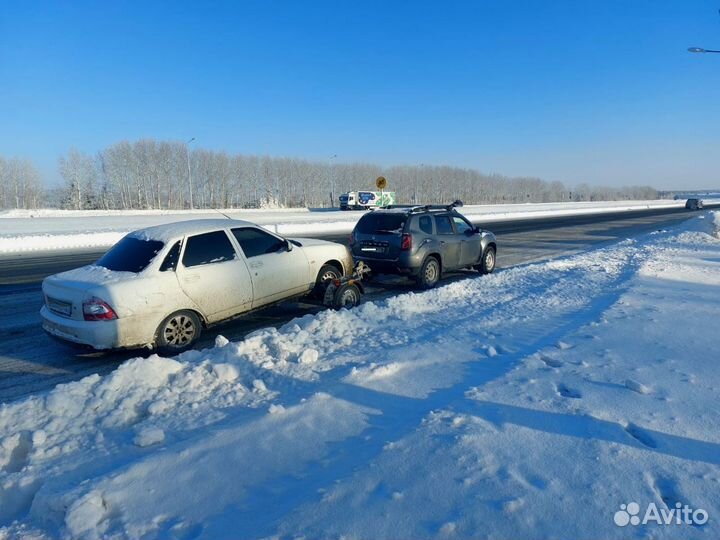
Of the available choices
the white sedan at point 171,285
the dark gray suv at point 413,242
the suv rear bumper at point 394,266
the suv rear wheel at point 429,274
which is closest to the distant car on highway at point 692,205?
the dark gray suv at point 413,242

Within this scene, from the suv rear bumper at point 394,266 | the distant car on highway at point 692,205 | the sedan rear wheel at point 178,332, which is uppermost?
the distant car on highway at point 692,205

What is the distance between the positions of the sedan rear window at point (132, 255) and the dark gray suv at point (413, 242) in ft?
16.2

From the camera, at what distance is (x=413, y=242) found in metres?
9.63

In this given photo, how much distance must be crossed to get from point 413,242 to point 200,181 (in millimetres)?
95624

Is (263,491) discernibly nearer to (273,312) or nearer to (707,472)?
(707,472)

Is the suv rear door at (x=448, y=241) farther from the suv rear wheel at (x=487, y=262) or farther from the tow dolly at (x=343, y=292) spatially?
the tow dolly at (x=343, y=292)

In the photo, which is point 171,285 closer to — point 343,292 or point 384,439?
point 343,292

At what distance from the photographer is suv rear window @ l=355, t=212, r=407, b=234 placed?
9.82 meters

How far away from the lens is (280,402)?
4.13m

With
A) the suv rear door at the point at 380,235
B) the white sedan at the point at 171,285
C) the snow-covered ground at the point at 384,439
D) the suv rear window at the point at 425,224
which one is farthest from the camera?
the suv rear window at the point at 425,224

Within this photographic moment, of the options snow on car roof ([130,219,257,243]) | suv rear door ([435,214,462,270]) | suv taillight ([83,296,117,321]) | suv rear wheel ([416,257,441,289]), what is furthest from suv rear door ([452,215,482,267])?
suv taillight ([83,296,117,321])

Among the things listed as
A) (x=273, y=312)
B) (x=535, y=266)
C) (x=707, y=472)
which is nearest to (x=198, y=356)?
(x=273, y=312)

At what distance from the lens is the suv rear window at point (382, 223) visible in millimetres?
9820

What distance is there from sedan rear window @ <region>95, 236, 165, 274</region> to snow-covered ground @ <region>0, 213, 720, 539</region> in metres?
1.58
